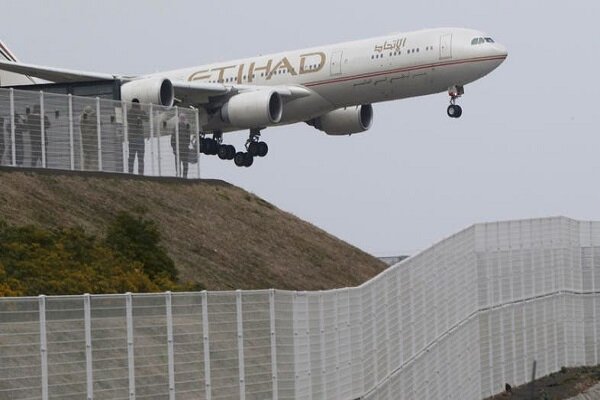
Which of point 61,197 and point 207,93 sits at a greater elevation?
point 207,93

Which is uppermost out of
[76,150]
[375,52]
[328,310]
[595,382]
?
[375,52]

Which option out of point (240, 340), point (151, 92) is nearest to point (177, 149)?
point (151, 92)

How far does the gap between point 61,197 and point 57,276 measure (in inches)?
250

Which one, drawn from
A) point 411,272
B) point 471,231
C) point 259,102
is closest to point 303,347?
point 411,272

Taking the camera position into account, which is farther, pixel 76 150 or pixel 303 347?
pixel 76 150

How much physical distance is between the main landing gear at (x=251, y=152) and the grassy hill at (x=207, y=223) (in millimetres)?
16673

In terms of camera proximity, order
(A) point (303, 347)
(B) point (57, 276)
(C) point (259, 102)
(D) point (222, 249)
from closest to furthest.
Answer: (A) point (303, 347) < (B) point (57, 276) < (D) point (222, 249) < (C) point (259, 102)

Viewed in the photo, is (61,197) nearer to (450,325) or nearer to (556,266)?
(450,325)

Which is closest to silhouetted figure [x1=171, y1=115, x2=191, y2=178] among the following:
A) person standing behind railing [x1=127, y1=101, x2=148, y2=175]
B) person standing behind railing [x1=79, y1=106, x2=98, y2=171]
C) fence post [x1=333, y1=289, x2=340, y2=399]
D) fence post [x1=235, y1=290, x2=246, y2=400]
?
Answer: person standing behind railing [x1=127, y1=101, x2=148, y2=175]

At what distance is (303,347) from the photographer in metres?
21.4

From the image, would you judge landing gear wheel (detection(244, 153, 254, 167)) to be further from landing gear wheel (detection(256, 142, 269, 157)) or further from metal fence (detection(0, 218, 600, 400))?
metal fence (detection(0, 218, 600, 400))

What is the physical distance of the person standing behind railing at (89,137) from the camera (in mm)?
32625

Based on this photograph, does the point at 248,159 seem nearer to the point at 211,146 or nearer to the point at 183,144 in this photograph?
the point at 211,146

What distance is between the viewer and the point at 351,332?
24109 millimetres
